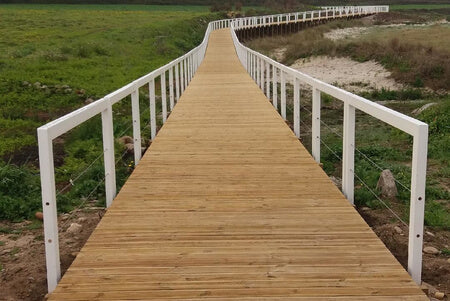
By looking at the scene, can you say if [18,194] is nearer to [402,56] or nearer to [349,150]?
[349,150]

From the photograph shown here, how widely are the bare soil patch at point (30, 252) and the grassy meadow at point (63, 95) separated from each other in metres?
0.37

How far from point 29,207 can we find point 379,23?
61555mm

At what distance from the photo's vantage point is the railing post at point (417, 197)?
423 centimetres

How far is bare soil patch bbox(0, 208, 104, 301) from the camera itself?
190 inches

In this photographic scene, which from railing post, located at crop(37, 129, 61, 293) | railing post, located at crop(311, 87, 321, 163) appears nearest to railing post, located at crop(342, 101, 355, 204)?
railing post, located at crop(311, 87, 321, 163)

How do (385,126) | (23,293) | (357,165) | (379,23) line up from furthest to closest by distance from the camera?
1. (379,23)
2. (385,126)
3. (357,165)
4. (23,293)

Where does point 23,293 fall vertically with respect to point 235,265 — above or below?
below

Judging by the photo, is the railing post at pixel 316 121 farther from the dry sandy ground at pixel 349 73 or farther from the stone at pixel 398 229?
the dry sandy ground at pixel 349 73

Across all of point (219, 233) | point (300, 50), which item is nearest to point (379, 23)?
point (300, 50)

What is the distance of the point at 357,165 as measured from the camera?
31.2 feet

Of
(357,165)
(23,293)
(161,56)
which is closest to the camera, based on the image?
(23,293)

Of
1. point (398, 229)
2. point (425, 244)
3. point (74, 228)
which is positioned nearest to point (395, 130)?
point (398, 229)

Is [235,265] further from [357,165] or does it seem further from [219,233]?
[357,165]

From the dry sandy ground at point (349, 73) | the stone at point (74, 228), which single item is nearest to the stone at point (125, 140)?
the stone at point (74, 228)
